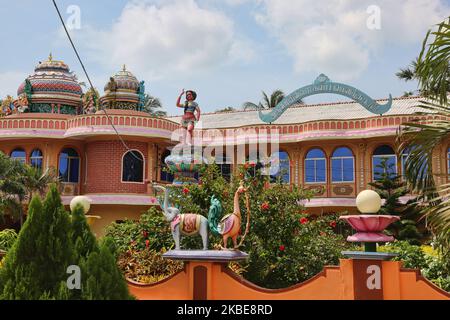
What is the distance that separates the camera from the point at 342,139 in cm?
2495

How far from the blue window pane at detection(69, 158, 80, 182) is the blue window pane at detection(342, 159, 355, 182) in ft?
38.0

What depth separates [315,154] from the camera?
25.8 metres

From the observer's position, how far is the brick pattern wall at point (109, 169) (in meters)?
25.0

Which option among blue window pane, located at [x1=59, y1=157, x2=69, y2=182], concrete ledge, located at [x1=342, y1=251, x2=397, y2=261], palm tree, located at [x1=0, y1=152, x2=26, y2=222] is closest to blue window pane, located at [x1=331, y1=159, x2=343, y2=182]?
blue window pane, located at [x1=59, y1=157, x2=69, y2=182]

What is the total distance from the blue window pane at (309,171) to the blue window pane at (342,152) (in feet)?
3.49

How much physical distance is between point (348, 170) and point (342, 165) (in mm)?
332

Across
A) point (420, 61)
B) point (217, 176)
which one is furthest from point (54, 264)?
point (217, 176)

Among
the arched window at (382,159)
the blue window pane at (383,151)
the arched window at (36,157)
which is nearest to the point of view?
the arched window at (382,159)

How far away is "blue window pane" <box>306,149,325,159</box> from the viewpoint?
84.1 feet

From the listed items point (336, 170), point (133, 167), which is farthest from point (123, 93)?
point (336, 170)

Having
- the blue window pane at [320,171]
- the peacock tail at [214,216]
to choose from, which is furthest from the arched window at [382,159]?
the peacock tail at [214,216]

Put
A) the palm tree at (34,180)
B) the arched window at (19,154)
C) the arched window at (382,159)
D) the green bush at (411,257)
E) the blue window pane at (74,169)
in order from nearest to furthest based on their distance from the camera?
the green bush at (411,257) → the palm tree at (34,180) → the arched window at (382,159) → the blue window pane at (74,169) → the arched window at (19,154)

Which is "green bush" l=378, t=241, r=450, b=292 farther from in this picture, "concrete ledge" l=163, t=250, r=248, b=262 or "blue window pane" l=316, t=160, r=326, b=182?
"blue window pane" l=316, t=160, r=326, b=182

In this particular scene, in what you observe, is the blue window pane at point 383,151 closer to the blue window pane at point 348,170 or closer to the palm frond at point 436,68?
the blue window pane at point 348,170
